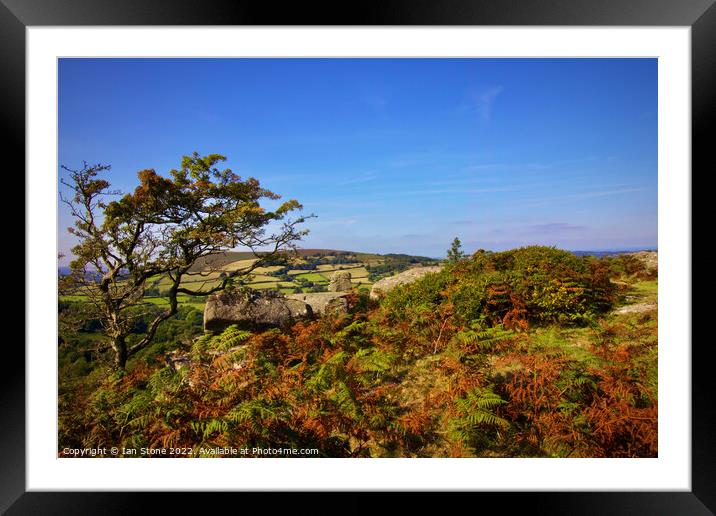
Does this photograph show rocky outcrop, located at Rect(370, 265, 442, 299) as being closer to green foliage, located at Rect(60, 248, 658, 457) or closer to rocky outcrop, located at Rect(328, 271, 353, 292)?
rocky outcrop, located at Rect(328, 271, 353, 292)

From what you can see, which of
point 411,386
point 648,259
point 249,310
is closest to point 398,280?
point 411,386

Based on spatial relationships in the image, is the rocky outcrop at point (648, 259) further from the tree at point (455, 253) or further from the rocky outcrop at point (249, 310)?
the rocky outcrop at point (249, 310)

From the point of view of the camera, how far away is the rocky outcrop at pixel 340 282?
418cm

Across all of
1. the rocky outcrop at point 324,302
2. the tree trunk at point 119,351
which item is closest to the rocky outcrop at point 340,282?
the rocky outcrop at point 324,302

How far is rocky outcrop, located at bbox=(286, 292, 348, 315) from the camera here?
160 inches

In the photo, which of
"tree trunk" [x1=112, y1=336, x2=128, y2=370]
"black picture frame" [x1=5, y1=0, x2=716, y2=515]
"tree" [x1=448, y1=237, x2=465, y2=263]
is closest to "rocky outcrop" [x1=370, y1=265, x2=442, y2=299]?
"tree" [x1=448, y1=237, x2=465, y2=263]

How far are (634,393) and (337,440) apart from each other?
2.93 meters

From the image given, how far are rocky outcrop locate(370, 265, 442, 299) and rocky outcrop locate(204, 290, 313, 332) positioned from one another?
3.74ft

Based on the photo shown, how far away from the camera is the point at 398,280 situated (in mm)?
4387

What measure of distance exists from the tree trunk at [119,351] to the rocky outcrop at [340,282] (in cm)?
262

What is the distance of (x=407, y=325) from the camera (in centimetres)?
377
